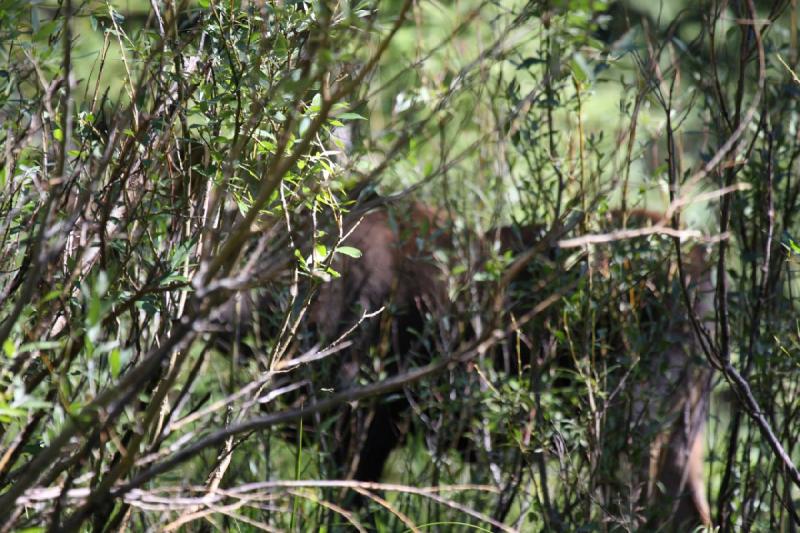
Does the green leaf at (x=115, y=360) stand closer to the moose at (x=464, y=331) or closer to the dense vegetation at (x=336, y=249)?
the dense vegetation at (x=336, y=249)

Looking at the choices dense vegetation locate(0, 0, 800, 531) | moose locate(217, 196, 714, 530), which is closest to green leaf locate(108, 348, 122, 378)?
dense vegetation locate(0, 0, 800, 531)

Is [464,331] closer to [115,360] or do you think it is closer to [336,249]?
[336,249]

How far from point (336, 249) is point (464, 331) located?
119 cm

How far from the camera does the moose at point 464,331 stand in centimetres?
255

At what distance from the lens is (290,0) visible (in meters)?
1.54

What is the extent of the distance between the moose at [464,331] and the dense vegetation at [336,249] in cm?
4

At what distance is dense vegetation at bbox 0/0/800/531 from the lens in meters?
1.19

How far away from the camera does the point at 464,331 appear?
9.04 feet

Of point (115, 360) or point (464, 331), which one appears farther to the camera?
point (464, 331)

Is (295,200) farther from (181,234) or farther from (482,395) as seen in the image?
(482,395)

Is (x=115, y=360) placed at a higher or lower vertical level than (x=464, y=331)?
higher

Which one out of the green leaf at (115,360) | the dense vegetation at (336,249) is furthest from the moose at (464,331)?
the green leaf at (115,360)

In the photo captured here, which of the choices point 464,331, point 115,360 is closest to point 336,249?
point 115,360

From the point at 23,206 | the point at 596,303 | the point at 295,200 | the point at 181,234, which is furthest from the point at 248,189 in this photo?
the point at 596,303
